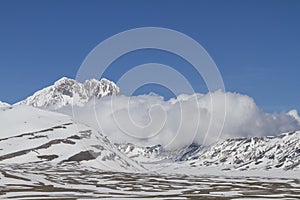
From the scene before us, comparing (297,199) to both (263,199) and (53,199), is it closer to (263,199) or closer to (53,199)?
(263,199)

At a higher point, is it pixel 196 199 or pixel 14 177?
pixel 14 177

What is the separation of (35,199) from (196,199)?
123 ft

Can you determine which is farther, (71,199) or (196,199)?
(196,199)

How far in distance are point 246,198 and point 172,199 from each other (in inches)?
787

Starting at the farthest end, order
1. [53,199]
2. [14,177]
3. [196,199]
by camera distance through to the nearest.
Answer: [14,177]
[196,199]
[53,199]

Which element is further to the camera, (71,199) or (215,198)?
(215,198)

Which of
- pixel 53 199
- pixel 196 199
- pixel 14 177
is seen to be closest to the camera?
pixel 53 199

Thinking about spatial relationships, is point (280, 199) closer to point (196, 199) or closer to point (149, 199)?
point (196, 199)

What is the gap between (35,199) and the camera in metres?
112

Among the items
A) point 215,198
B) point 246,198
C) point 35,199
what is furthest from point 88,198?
point 246,198

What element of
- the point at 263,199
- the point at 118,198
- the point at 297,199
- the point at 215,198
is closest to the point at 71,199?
the point at 118,198

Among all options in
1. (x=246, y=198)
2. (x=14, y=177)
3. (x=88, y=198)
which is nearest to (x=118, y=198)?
(x=88, y=198)

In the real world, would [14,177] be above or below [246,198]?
above

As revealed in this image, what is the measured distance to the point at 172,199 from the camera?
384 ft
